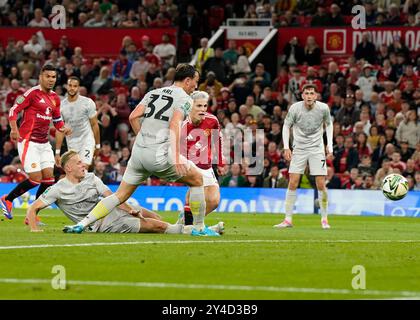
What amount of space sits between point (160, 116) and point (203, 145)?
256 centimetres

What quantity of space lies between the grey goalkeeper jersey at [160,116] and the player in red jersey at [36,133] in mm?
4602

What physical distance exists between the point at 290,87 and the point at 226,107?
6.54 feet

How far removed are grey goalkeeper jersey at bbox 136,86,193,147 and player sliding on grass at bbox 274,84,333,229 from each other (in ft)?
16.4

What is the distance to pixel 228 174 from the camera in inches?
1062

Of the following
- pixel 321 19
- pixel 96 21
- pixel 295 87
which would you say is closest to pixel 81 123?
pixel 295 87

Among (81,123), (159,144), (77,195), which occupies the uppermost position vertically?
(159,144)

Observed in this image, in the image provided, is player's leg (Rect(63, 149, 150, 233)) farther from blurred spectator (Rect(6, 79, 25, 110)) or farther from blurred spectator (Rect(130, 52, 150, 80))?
blurred spectator (Rect(130, 52, 150, 80))

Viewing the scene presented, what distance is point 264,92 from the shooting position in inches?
1181

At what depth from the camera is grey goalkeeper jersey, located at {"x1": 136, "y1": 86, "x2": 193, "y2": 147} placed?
14.0 metres

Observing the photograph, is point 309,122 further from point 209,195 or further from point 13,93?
point 13,93

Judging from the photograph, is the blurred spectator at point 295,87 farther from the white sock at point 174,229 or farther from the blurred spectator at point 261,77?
the white sock at point 174,229

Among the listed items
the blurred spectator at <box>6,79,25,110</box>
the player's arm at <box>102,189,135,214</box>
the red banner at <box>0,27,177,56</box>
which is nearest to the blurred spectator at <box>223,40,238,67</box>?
the red banner at <box>0,27,177,56</box>
